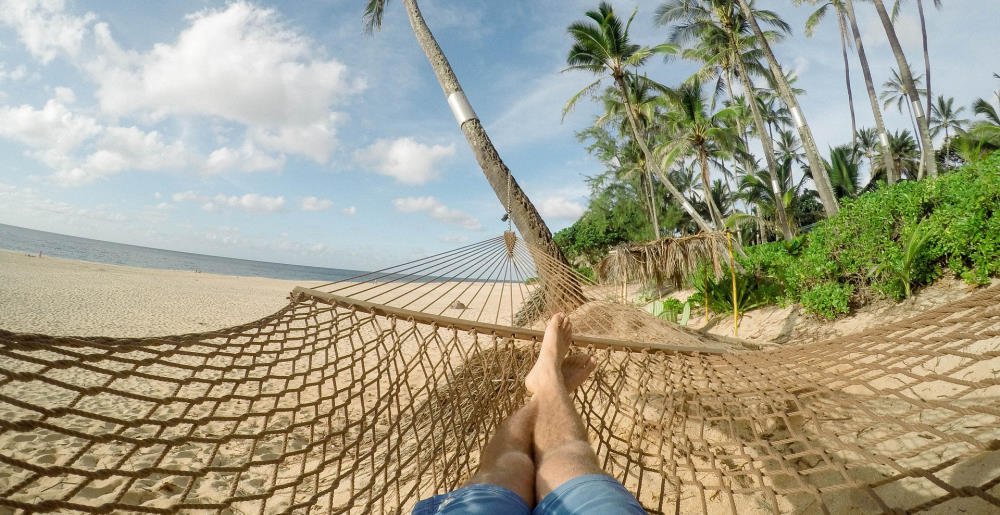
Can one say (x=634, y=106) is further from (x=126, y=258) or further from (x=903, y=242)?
(x=126, y=258)

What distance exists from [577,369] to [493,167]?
2072 mm

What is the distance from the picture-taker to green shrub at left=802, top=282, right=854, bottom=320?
416 centimetres

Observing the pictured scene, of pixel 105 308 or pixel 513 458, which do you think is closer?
pixel 513 458

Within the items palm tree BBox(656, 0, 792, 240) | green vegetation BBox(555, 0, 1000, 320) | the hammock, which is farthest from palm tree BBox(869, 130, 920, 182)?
the hammock

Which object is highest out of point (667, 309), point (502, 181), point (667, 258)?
point (502, 181)

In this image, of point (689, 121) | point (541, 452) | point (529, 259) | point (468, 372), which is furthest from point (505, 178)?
point (689, 121)

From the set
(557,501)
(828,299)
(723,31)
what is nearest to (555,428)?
(557,501)

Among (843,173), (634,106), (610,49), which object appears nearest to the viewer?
(610,49)

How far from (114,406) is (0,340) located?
307cm

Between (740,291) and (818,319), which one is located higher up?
(740,291)

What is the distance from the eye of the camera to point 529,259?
112 inches

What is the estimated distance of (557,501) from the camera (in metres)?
0.82

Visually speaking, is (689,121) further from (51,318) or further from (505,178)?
(51,318)

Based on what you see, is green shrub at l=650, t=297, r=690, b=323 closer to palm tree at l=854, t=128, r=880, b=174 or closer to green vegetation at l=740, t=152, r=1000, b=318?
green vegetation at l=740, t=152, r=1000, b=318
